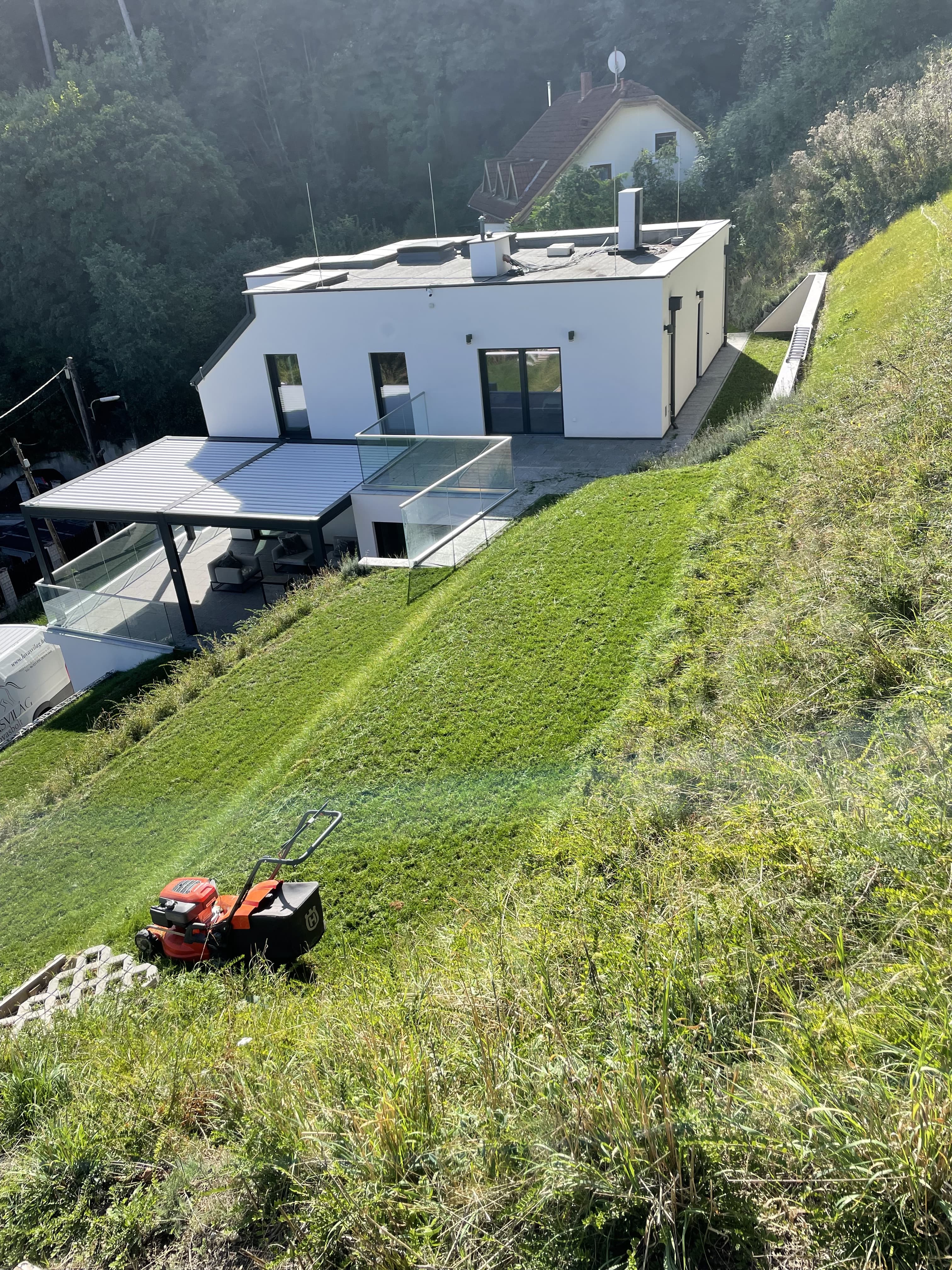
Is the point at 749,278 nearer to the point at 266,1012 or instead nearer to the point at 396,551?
the point at 396,551

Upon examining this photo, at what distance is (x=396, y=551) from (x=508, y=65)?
42.2 meters

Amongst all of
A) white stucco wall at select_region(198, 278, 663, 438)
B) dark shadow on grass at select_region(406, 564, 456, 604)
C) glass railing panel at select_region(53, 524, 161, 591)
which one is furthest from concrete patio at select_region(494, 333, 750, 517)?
glass railing panel at select_region(53, 524, 161, 591)

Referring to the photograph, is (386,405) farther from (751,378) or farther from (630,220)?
(751,378)

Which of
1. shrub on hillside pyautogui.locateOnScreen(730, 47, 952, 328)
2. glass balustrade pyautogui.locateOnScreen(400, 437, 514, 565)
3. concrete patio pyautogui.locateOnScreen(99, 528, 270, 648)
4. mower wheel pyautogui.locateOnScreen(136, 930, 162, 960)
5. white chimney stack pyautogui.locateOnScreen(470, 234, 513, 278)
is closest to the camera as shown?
mower wheel pyautogui.locateOnScreen(136, 930, 162, 960)

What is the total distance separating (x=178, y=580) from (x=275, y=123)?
40.7 meters

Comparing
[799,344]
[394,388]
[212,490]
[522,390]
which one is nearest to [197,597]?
[212,490]

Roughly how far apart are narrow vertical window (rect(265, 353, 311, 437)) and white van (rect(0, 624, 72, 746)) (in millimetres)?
7057

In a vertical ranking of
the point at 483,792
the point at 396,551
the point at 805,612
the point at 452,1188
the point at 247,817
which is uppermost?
the point at 452,1188

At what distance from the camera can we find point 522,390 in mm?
17734

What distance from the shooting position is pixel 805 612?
6.34 metres

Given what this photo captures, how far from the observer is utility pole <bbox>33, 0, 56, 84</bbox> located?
43344mm

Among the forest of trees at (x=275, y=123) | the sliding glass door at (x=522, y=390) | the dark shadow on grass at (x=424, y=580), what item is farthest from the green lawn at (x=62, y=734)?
the forest of trees at (x=275, y=123)

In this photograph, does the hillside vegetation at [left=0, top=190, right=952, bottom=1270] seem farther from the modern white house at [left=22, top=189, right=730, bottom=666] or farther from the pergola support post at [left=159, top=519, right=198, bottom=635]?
the pergola support post at [left=159, top=519, right=198, bottom=635]

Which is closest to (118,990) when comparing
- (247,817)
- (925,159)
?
(247,817)
